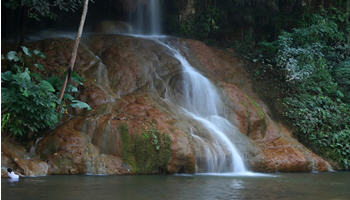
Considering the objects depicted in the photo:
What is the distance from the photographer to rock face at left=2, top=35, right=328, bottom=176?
27.2ft

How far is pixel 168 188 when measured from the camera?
6316mm

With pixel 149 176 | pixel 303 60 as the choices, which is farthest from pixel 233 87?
pixel 149 176

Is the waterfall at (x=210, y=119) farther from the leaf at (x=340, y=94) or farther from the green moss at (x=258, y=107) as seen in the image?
the leaf at (x=340, y=94)

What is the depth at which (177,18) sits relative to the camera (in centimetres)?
1695

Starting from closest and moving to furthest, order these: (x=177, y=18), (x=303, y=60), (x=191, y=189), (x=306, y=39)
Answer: (x=191, y=189) → (x=303, y=60) → (x=306, y=39) → (x=177, y=18)

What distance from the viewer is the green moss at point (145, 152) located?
862cm

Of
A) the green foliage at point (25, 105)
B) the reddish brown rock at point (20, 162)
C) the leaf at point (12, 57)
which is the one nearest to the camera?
the reddish brown rock at point (20, 162)

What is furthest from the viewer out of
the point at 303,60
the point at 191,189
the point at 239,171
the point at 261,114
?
the point at 303,60

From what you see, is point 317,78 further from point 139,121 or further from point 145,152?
point 145,152

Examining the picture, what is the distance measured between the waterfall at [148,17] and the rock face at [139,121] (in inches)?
122

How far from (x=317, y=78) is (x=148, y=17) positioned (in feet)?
24.3

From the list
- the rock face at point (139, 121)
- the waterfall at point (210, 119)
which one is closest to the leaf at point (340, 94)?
the rock face at point (139, 121)

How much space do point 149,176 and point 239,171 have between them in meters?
2.37

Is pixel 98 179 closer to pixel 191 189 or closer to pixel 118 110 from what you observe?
pixel 191 189
